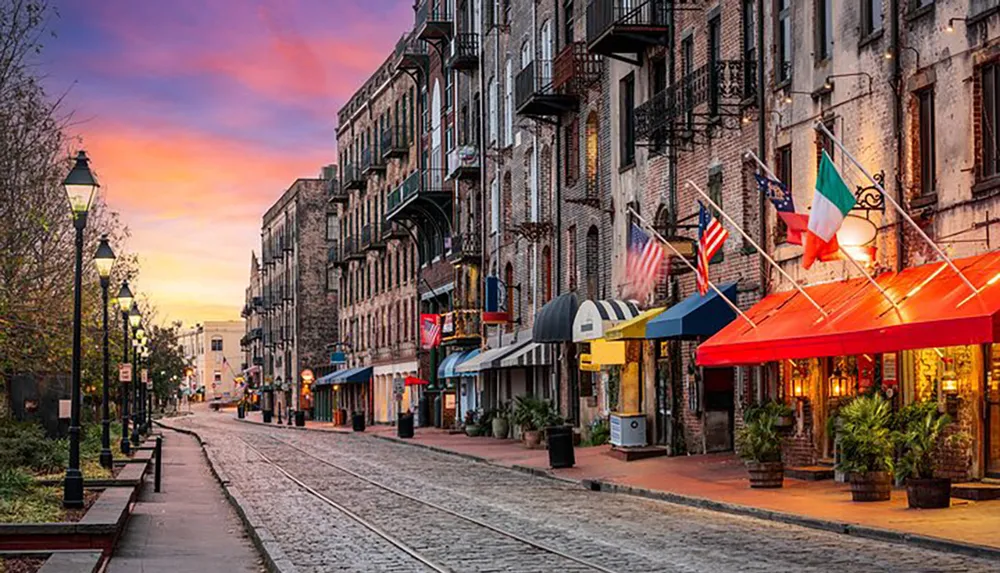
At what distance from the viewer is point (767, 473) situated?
1018 inches

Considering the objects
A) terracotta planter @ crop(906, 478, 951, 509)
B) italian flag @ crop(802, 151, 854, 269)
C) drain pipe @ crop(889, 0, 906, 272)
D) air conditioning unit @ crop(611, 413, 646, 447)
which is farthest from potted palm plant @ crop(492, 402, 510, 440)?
terracotta planter @ crop(906, 478, 951, 509)

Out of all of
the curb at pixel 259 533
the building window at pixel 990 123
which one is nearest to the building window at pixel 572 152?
the curb at pixel 259 533

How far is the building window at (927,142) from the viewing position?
24.7m

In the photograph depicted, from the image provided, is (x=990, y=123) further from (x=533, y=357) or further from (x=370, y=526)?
(x=533, y=357)

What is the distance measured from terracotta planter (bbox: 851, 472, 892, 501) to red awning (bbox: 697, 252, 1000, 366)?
1.83 meters

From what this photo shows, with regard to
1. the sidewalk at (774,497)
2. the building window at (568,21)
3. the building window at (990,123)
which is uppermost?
the building window at (568,21)

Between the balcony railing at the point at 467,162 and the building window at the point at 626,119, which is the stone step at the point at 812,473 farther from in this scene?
the balcony railing at the point at 467,162

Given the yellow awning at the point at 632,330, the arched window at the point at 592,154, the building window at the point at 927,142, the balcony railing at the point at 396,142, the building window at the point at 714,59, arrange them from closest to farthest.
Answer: the building window at the point at 927,142
the building window at the point at 714,59
the yellow awning at the point at 632,330
the arched window at the point at 592,154
the balcony railing at the point at 396,142

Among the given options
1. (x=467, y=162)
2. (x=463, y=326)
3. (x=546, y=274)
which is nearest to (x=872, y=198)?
(x=546, y=274)

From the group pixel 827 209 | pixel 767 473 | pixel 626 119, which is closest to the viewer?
pixel 827 209

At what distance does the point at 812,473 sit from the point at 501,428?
27161 mm

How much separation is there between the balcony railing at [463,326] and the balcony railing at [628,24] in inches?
878

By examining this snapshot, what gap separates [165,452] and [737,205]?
24.3 meters

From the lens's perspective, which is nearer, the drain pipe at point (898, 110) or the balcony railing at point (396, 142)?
the drain pipe at point (898, 110)
